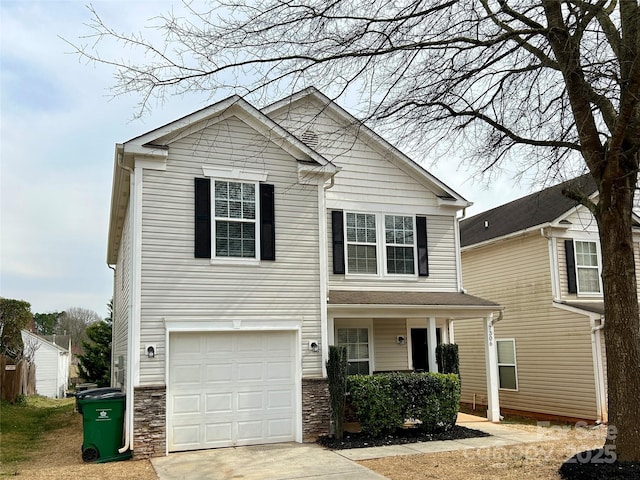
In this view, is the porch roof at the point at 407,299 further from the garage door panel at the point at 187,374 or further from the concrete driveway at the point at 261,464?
the concrete driveway at the point at 261,464

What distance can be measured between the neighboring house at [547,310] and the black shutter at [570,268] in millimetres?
27

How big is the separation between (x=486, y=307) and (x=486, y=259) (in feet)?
16.4

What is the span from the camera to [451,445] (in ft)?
36.1

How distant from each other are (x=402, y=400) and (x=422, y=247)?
13.6 feet

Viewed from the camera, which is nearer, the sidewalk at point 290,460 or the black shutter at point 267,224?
the sidewalk at point 290,460

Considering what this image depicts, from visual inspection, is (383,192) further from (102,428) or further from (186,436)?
(102,428)

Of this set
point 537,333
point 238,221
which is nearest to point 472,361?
point 537,333

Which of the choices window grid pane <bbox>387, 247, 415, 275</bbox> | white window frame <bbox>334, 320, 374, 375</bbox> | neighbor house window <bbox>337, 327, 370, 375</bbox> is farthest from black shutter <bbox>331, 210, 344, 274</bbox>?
neighbor house window <bbox>337, 327, 370, 375</bbox>

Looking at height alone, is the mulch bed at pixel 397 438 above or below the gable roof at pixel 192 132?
below

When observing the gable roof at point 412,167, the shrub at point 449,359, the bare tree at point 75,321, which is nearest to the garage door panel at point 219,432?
the shrub at point 449,359

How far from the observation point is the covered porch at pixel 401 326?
12938mm

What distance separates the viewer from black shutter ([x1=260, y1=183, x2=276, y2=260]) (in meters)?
11.6

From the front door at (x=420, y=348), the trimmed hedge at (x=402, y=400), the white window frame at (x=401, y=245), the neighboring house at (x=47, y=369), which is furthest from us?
the neighboring house at (x=47, y=369)

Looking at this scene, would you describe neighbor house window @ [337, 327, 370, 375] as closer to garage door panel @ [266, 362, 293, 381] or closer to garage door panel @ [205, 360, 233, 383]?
garage door panel @ [266, 362, 293, 381]
